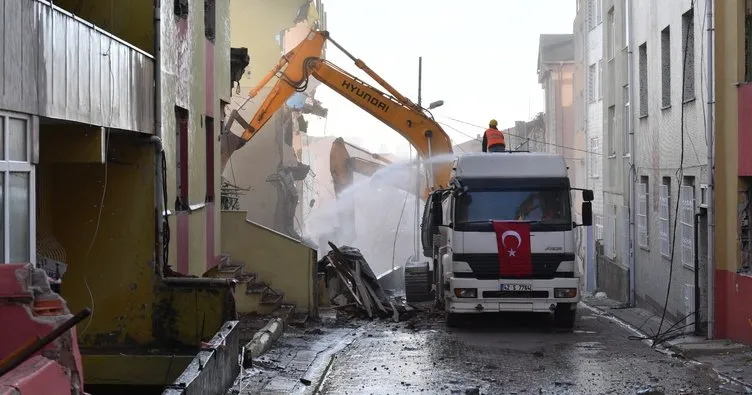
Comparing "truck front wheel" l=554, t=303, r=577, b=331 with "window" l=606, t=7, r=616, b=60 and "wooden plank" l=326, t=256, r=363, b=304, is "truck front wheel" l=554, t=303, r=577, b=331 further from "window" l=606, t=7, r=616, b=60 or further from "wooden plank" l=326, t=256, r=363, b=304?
"window" l=606, t=7, r=616, b=60

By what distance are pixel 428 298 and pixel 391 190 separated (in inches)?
1150

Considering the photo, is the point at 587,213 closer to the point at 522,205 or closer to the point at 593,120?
the point at 522,205

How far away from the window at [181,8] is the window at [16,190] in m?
7.71

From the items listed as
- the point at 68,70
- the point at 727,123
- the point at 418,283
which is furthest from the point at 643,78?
the point at 68,70

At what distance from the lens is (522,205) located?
754 inches

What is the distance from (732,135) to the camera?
16.9 meters

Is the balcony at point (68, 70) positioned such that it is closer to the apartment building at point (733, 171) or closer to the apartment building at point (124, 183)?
the apartment building at point (124, 183)

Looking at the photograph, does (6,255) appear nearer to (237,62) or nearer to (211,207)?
(211,207)

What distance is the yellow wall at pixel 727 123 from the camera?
16656 mm

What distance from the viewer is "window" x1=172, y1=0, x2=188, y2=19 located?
54.6 ft

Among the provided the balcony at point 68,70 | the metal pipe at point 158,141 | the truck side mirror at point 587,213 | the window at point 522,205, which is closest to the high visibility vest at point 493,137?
the window at point 522,205

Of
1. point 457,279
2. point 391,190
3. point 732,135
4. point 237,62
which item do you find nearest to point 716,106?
point 732,135

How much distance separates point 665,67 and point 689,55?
9.03ft

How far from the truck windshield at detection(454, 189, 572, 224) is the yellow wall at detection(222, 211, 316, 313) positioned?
449cm
